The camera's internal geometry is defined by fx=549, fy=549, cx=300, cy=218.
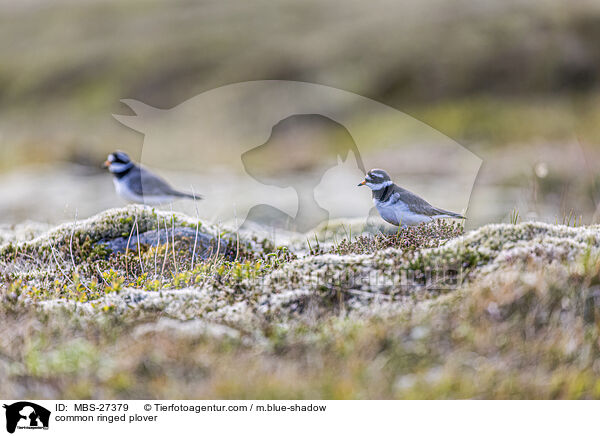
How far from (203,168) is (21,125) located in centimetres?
238

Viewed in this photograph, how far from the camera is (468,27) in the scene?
22.4ft

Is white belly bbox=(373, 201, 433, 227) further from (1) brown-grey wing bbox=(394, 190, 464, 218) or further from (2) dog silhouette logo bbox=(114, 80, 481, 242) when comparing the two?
(2) dog silhouette logo bbox=(114, 80, 481, 242)

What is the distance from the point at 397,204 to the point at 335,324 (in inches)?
61.3

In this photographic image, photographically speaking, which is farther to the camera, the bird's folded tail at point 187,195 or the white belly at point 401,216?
the bird's folded tail at point 187,195

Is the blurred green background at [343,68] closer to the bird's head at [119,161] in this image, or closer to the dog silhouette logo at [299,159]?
the bird's head at [119,161]

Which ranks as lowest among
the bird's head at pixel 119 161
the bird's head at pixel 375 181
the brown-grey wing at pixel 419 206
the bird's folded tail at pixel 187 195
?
the brown-grey wing at pixel 419 206

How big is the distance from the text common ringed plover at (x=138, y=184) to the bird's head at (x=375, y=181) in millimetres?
2211

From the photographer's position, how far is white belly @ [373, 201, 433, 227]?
5191 mm

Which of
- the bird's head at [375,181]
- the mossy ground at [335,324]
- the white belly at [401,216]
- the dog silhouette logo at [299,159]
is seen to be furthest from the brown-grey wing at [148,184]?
the white belly at [401,216]
